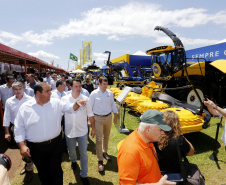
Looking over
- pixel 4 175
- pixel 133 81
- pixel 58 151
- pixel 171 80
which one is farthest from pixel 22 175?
pixel 133 81

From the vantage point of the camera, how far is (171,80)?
926 cm

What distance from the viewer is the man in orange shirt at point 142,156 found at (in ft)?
4.25

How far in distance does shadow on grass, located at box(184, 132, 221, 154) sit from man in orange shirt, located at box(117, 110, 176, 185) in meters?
3.48

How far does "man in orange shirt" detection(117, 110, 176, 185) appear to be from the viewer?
4.25 ft

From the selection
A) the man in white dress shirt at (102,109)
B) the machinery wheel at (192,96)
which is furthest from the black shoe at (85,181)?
the machinery wheel at (192,96)

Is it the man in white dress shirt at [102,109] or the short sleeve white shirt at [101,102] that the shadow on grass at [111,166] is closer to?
the man in white dress shirt at [102,109]

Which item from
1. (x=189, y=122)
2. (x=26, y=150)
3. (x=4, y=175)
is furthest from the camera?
(x=189, y=122)

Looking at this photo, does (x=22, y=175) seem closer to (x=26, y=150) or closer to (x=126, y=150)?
(x=26, y=150)

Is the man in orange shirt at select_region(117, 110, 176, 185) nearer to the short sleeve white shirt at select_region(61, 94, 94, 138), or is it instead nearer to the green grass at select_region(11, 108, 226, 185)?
the short sleeve white shirt at select_region(61, 94, 94, 138)

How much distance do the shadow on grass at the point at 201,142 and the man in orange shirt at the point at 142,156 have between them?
11.4 ft

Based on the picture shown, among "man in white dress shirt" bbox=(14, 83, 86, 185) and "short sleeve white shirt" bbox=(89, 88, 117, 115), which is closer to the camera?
"man in white dress shirt" bbox=(14, 83, 86, 185)

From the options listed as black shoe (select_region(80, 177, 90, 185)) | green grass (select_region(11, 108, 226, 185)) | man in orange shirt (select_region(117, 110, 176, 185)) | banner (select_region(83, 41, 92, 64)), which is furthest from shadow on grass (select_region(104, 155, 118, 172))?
banner (select_region(83, 41, 92, 64))

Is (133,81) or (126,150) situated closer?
(126,150)

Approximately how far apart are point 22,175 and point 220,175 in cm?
438
